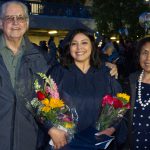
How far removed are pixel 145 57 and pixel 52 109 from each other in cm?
109

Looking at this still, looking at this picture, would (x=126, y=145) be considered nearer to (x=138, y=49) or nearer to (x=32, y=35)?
(x=138, y=49)

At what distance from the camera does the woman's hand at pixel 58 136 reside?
348 centimetres

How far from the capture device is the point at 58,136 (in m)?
3.48

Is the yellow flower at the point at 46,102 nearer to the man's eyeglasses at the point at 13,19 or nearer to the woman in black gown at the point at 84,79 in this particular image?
the woman in black gown at the point at 84,79

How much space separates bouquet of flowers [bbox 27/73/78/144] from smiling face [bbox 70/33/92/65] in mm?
424

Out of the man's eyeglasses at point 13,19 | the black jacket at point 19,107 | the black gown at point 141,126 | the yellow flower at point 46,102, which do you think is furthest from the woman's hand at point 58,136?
the man's eyeglasses at point 13,19

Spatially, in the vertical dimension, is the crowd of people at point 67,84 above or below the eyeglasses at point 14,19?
below

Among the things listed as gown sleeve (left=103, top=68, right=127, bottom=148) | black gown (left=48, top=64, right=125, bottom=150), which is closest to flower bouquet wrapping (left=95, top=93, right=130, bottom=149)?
black gown (left=48, top=64, right=125, bottom=150)

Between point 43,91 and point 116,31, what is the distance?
851 inches

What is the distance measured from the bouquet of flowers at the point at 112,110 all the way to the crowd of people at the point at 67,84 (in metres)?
0.06

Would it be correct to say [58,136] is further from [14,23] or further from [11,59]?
[14,23]

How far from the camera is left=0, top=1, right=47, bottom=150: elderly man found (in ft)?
12.2

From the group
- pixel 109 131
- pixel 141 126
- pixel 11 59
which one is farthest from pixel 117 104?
pixel 11 59

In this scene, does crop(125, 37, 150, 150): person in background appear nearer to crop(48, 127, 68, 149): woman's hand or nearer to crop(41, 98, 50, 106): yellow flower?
crop(48, 127, 68, 149): woman's hand
